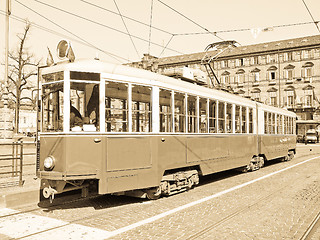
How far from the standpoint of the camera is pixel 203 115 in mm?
9875

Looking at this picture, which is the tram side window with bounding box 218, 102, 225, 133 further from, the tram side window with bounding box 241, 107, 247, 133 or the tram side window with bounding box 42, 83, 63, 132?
the tram side window with bounding box 42, 83, 63, 132

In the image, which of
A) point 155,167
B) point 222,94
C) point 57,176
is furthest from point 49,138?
point 222,94

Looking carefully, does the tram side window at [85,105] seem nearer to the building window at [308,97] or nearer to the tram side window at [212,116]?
the tram side window at [212,116]

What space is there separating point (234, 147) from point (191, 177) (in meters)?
3.06

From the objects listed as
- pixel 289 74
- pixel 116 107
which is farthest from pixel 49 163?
pixel 289 74

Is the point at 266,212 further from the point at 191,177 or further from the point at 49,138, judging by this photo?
the point at 49,138

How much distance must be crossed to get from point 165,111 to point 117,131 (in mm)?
1558

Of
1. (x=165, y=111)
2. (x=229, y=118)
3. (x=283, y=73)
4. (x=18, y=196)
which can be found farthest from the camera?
(x=283, y=73)

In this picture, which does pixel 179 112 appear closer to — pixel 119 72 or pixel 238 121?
pixel 119 72

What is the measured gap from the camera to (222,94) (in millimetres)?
11133

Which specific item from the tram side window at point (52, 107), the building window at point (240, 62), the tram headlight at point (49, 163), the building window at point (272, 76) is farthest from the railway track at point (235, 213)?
the building window at point (240, 62)

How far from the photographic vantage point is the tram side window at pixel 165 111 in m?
8.19

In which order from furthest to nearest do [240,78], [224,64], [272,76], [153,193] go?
1. [224,64]
2. [240,78]
3. [272,76]
4. [153,193]

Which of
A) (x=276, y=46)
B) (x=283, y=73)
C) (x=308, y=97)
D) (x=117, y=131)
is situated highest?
(x=276, y=46)
